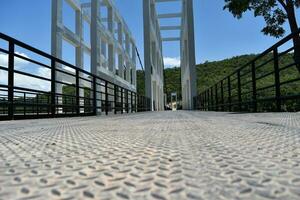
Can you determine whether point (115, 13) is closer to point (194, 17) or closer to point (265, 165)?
point (194, 17)

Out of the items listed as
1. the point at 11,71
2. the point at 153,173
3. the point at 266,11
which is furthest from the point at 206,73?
the point at 153,173

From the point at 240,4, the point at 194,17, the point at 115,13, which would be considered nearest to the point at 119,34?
the point at 115,13

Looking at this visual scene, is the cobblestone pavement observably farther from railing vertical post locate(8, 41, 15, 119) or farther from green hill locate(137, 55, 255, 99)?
green hill locate(137, 55, 255, 99)

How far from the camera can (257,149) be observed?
0.87 m

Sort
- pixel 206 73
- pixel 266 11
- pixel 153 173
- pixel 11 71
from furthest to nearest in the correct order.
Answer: pixel 206 73, pixel 266 11, pixel 11 71, pixel 153 173

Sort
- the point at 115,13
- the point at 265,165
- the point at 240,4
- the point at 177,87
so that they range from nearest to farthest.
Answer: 1. the point at 265,165
2. the point at 240,4
3. the point at 115,13
4. the point at 177,87

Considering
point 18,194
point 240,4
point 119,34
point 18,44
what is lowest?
point 18,194

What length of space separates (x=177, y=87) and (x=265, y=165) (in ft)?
130

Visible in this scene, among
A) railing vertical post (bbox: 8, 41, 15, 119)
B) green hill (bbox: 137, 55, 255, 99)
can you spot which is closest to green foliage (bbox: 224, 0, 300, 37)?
railing vertical post (bbox: 8, 41, 15, 119)

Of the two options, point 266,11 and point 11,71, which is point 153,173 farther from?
point 266,11

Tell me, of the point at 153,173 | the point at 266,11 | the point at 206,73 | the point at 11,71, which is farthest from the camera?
the point at 206,73

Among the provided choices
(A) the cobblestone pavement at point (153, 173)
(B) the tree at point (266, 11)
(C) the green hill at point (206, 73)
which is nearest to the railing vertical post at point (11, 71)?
(A) the cobblestone pavement at point (153, 173)

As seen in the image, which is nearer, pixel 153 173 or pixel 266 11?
pixel 153 173

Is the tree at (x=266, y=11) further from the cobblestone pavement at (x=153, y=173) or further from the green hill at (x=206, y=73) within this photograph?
the green hill at (x=206, y=73)
